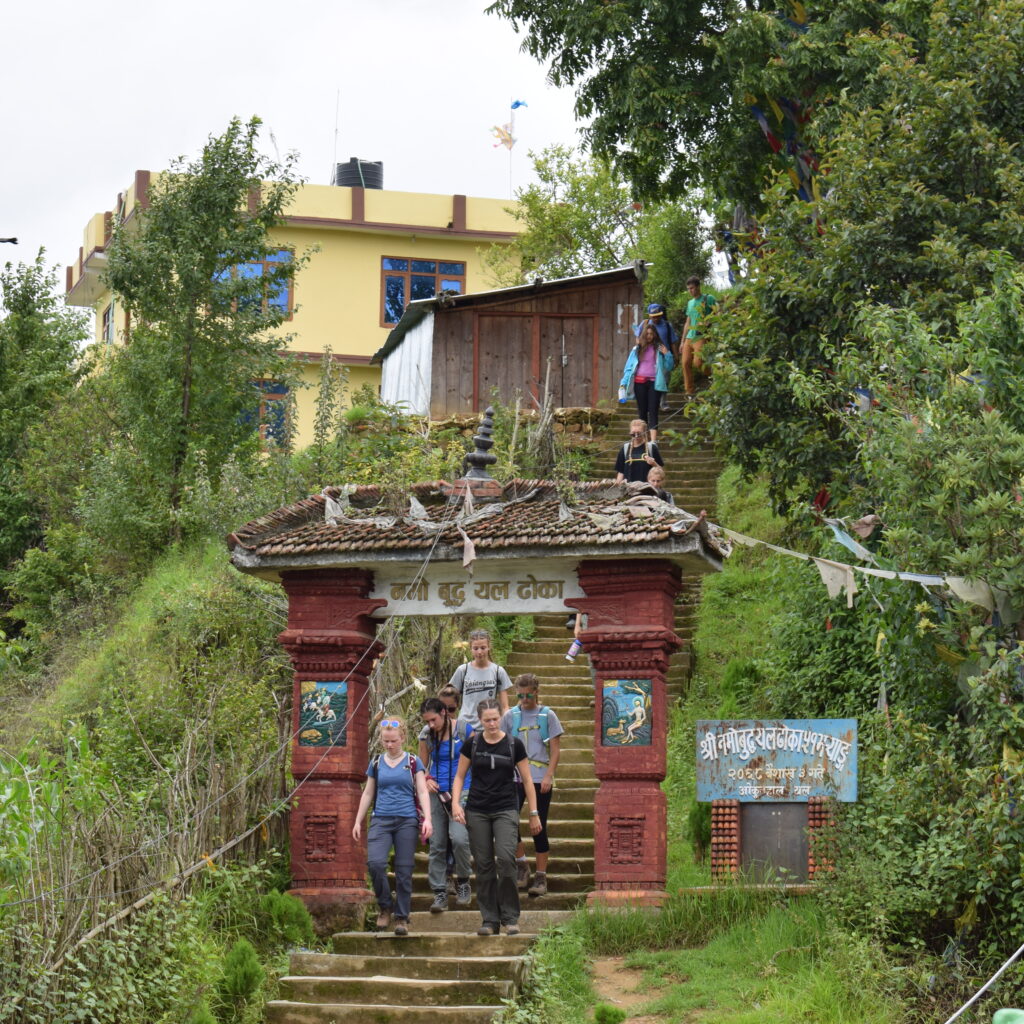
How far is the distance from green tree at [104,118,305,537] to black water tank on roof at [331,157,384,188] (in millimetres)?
18035

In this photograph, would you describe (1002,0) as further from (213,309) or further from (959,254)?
(213,309)

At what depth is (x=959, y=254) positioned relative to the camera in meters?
15.7

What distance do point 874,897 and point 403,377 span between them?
67.1 feet

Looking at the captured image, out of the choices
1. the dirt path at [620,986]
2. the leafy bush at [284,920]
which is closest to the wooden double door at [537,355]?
the leafy bush at [284,920]

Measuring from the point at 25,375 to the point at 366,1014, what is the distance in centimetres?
2318

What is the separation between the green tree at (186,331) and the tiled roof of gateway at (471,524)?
1013 centimetres

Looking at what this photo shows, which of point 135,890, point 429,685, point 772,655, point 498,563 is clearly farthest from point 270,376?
point 135,890

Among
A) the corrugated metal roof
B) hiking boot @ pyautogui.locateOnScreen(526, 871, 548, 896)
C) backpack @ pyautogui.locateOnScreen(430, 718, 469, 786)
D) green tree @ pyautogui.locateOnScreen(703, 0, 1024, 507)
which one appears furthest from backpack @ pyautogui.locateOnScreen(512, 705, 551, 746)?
the corrugated metal roof

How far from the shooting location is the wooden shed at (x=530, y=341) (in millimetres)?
29500

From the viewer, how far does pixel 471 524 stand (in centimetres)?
1438

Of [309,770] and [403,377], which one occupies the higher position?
[403,377]

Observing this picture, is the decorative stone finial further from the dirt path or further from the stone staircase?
the dirt path

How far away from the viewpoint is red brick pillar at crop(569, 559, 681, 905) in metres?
13.4

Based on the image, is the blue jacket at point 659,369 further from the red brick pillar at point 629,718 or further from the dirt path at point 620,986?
the dirt path at point 620,986
